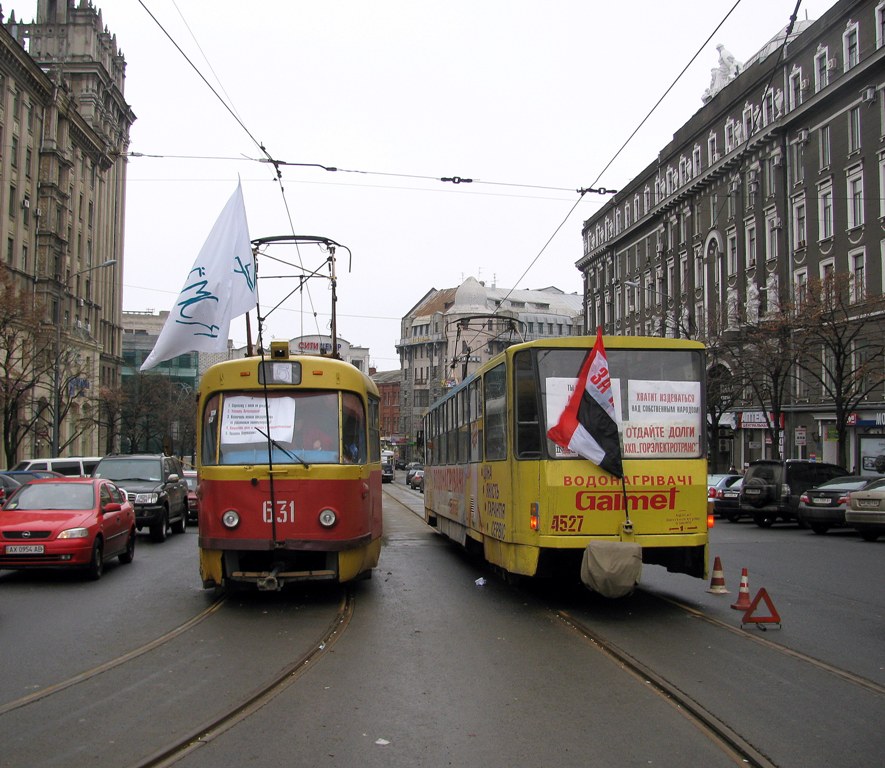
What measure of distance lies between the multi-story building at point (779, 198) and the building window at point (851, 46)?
53mm

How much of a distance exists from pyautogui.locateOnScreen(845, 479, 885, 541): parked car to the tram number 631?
1527 centimetres

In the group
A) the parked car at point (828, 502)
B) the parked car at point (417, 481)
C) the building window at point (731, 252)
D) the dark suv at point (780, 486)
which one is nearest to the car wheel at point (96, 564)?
the parked car at point (828, 502)

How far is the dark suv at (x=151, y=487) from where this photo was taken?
20297mm

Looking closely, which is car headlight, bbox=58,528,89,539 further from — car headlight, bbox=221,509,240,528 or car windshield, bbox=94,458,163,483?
car windshield, bbox=94,458,163,483

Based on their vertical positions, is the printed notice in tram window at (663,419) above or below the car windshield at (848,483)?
above

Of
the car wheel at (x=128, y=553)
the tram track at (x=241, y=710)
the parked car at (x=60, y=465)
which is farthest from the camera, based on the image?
the parked car at (x=60, y=465)

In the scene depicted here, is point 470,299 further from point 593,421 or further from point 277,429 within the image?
point 593,421

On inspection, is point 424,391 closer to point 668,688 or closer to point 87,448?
point 87,448

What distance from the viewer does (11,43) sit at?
48.6 metres

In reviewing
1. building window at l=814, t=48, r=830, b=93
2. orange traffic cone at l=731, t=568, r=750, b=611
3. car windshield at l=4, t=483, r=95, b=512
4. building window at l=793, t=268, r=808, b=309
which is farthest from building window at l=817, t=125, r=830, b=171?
car windshield at l=4, t=483, r=95, b=512

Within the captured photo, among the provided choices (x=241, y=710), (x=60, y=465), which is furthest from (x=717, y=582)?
(x=60, y=465)

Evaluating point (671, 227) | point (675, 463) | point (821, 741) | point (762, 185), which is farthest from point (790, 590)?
point (671, 227)

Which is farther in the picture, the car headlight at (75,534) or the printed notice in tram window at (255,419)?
the car headlight at (75,534)

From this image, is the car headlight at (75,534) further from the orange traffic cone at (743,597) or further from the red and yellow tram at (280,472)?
the orange traffic cone at (743,597)
